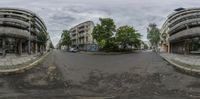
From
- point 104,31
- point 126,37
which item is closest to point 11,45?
point 104,31

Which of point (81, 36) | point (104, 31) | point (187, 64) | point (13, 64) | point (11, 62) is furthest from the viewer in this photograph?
point (81, 36)

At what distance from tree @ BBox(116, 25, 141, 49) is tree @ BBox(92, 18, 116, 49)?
3.63 meters

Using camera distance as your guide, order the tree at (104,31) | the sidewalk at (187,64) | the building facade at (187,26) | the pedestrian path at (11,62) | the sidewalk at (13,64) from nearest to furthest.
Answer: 1. the sidewalk at (13,64)
2. the sidewalk at (187,64)
3. the pedestrian path at (11,62)
4. the building facade at (187,26)
5. the tree at (104,31)

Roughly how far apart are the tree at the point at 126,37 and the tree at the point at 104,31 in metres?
3.63

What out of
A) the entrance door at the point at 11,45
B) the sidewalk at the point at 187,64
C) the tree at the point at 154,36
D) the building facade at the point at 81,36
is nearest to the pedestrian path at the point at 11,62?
the entrance door at the point at 11,45

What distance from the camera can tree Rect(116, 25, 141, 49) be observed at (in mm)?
64938

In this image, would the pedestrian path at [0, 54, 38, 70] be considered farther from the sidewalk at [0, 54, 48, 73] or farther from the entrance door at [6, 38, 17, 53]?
the entrance door at [6, 38, 17, 53]

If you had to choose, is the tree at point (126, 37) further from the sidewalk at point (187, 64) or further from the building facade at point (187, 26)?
the sidewalk at point (187, 64)

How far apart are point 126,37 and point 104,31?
8067 mm

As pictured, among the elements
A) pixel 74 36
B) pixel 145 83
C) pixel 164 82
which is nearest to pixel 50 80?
pixel 145 83

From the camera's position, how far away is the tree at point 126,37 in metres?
64.9

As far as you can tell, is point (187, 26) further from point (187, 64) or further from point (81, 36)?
point (81, 36)

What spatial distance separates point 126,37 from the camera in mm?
66812

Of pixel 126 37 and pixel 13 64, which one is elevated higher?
pixel 126 37
